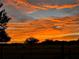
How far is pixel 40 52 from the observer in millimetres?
11742

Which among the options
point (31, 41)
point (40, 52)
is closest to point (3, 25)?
point (31, 41)

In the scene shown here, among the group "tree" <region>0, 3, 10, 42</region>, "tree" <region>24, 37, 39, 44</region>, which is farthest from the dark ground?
"tree" <region>0, 3, 10, 42</region>

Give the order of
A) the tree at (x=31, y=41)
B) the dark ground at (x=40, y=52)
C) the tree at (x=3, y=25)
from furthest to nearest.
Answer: the tree at (x=3, y=25), the tree at (x=31, y=41), the dark ground at (x=40, y=52)

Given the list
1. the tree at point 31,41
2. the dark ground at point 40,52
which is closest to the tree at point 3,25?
the tree at point 31,41

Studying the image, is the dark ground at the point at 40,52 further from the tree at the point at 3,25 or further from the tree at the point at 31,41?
the tree at the point at 3,25

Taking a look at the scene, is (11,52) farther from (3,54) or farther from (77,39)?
(77,39)

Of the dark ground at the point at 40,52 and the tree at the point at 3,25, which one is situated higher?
the tree at the point at 3,25

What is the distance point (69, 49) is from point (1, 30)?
52.6 feet

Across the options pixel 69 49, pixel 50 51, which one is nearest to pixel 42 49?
pixel 50 51

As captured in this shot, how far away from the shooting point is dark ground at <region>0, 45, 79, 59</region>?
11.6 metres

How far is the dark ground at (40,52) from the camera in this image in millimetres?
11648

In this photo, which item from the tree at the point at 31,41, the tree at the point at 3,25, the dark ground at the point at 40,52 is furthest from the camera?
the tree at the point at 3,25

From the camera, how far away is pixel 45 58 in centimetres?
1180

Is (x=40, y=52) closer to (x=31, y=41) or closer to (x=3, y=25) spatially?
(x=31, y=41)
